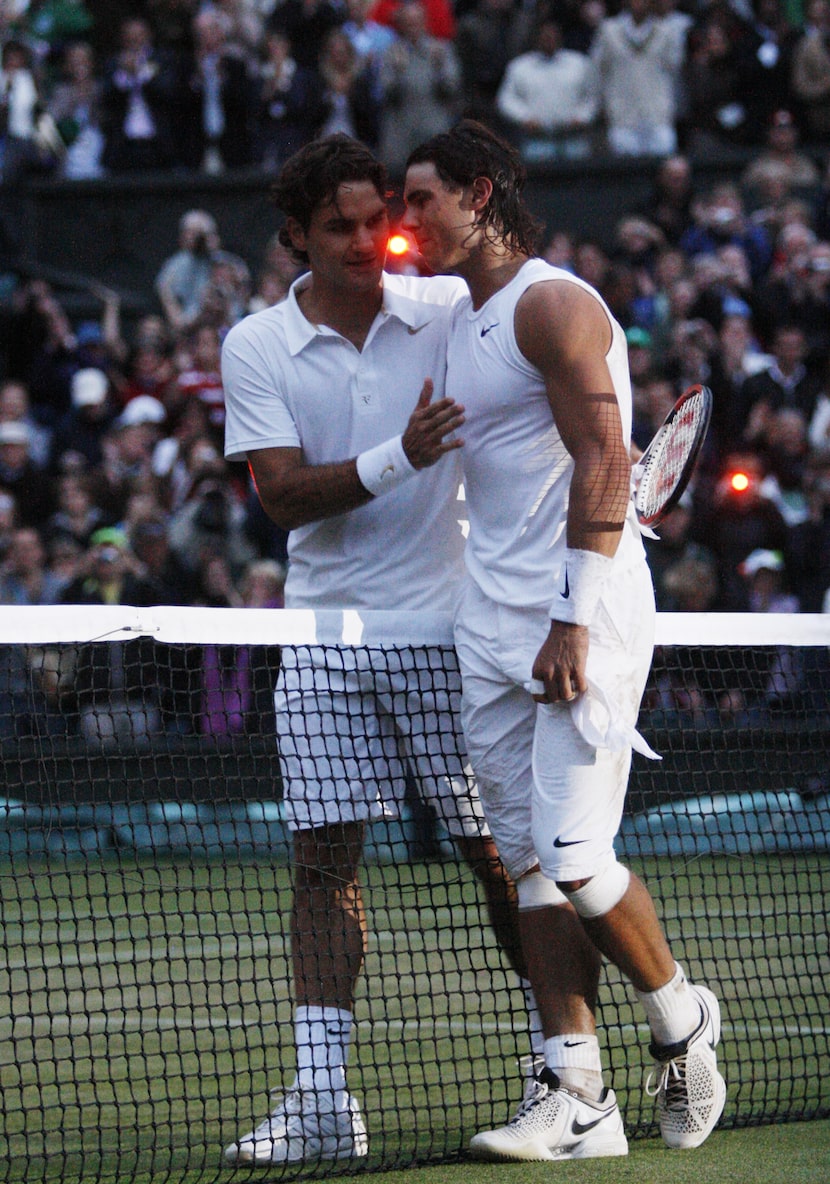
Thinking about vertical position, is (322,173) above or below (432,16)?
below

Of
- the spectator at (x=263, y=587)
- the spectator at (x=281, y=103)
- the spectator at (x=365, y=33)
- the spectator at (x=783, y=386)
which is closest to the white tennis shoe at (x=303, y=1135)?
the spectator at (x=263, y=587)

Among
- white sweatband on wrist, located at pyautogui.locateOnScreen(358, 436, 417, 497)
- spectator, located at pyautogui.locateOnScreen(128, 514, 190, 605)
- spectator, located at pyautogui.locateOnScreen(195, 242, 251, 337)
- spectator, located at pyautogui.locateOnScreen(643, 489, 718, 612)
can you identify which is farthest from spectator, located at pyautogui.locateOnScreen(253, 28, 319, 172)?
white sweatband on wrist, located at pyautogui.locateOnScreen(358, 436, 417, 497)

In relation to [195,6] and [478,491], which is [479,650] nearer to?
[478,491]

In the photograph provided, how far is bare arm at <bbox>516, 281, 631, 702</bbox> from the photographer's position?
4.33m

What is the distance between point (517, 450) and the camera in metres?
4.54

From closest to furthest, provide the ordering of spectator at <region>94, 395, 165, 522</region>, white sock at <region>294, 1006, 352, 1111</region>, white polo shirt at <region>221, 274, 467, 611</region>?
white sock at <region>294, 1006, 352, 1111</region>, white polo shirt at <region>221, 274, 467, 611</region>, spectator at <region>94, 395, 165, 522</region>

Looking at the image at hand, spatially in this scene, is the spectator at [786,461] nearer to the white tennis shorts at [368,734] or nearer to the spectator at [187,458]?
the spectator at [187,458]

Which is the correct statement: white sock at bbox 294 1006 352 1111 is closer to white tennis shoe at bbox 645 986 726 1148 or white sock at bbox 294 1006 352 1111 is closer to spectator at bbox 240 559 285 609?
white tennis shoe at bbox 645 986 726 1148

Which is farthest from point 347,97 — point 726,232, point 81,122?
point 726,232

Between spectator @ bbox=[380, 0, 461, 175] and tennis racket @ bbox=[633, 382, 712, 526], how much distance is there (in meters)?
11.4

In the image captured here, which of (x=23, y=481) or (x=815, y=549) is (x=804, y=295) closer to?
(x=815, y=549)

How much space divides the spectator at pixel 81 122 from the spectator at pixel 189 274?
6.89 feet

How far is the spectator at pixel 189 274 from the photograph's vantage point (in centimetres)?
1513

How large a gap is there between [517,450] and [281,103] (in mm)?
12426
